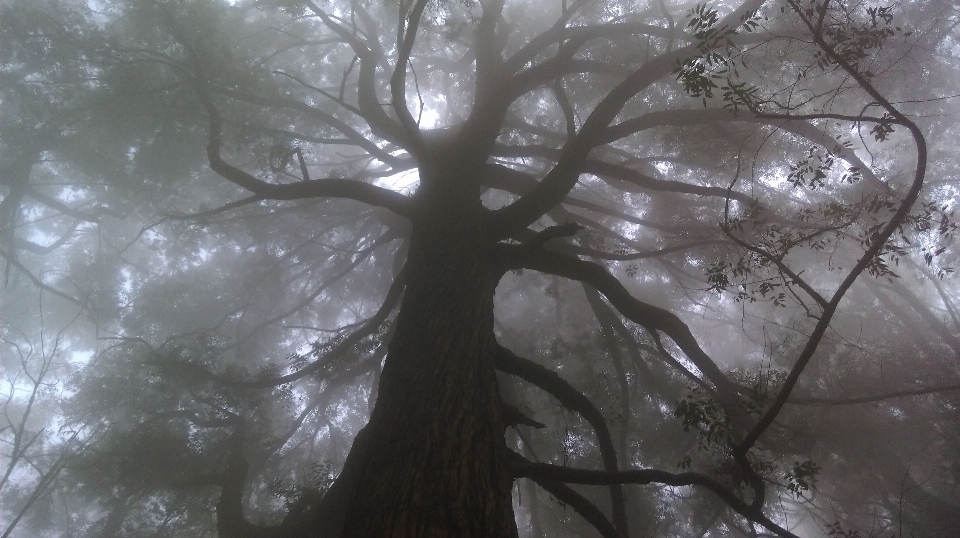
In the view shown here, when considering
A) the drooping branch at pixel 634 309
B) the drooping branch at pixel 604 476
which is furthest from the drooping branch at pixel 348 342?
the drooping branch at pixel 604 476

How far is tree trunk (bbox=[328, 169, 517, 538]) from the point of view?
2.46m

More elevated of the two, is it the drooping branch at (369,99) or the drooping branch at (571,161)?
the drooping branch at (369,99)

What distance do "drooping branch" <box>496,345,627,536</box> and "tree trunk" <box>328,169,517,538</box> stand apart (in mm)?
618

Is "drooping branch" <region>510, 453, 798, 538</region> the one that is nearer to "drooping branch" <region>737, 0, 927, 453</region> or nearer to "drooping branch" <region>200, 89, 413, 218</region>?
"drooping branch" <region>737, 0, 927, 453</region>

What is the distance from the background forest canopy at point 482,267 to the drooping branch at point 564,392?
37 millimetres

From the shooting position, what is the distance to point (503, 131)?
947 centimetres

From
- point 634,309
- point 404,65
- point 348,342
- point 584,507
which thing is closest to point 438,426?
point 584,507

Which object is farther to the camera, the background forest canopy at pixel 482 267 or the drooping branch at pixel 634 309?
the drooping branch at pixel 634 309

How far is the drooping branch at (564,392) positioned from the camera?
15.3 ft

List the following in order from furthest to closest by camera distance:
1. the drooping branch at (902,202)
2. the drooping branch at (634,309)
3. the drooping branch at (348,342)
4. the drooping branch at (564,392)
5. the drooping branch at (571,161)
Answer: the drooping branch at (348,342)
the drooping branch at (571,161)
the drooping branch at (634,309)
the drooping branch at (564,392)
the drooping branch at (902,202)

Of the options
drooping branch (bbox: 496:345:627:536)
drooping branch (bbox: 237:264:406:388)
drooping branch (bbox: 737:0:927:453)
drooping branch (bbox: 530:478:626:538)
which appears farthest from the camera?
drooping branch (bbox: 237:264:406:388)

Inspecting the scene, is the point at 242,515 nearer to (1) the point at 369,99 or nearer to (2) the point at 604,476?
(2) the point at 604,476

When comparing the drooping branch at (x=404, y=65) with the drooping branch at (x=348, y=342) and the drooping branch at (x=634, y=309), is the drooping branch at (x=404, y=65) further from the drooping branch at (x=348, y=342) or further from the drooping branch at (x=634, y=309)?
the drooping branch at (x=348, y=342)

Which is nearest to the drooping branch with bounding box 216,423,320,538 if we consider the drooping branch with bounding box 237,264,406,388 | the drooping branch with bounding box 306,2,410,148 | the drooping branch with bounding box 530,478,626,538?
the drooping branch with bounding box 237,264,406,388
